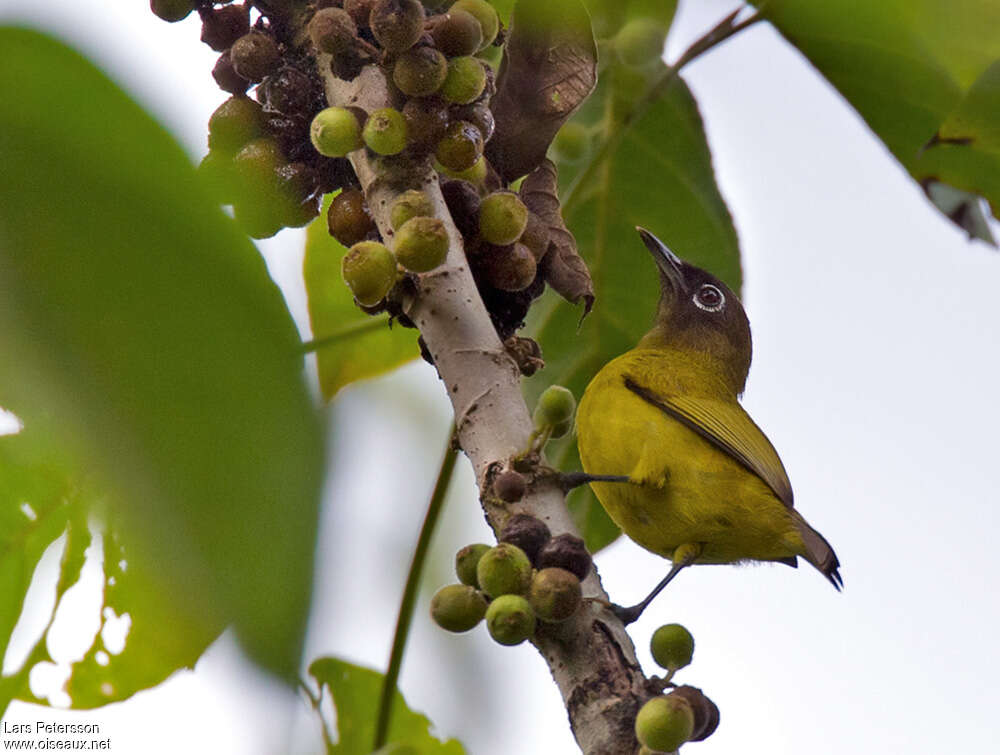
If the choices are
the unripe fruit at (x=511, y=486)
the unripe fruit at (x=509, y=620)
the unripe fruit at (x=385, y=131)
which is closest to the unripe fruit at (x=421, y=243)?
the unripe fruit at (x=385, y=131)

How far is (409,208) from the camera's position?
2014 mm

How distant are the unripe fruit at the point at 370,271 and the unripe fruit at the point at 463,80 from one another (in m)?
0.34

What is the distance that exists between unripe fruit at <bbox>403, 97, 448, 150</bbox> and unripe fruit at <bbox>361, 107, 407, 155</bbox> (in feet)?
0.07

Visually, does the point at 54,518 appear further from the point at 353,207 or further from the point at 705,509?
the point at 705,509

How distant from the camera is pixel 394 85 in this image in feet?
6.91

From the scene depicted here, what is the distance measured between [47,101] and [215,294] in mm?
130

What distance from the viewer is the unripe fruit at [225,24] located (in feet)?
7.70

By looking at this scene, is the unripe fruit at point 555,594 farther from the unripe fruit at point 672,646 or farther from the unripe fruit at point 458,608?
the unripe fruit at point 672,646

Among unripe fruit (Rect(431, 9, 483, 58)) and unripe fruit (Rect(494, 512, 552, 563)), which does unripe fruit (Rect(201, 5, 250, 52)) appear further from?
unripe fruit (Rect(494, 512, 552, 563))

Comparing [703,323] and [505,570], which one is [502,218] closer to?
[505,570]

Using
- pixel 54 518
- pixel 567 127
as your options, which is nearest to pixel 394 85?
pixel 54 518

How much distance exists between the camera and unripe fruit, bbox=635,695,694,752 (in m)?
1.57

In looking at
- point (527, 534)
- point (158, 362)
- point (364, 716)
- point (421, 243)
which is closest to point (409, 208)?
point (421, 243)

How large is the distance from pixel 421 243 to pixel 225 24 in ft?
2.64
